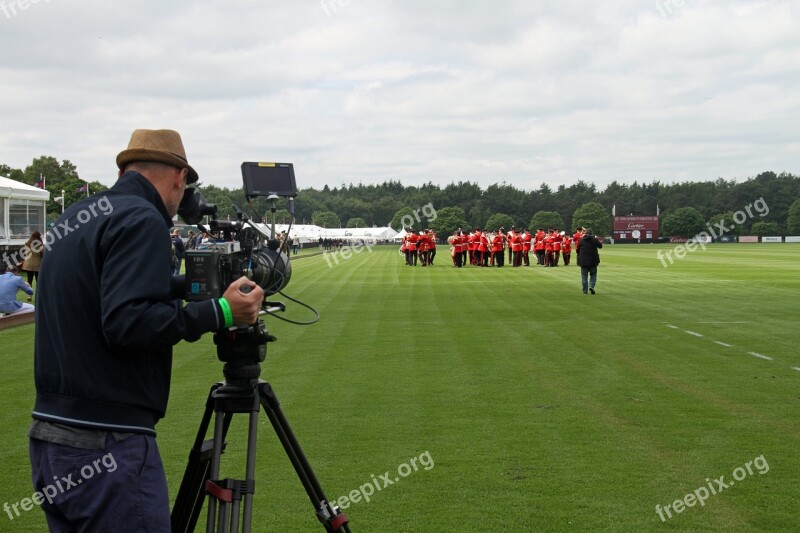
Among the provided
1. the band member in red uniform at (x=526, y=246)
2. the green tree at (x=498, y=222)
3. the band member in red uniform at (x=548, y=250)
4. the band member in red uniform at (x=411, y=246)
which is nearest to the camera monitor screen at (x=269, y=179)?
the band member in red uniform at (x=548, y=250)

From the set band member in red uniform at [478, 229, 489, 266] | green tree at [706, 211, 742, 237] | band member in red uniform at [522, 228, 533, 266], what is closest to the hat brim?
band member in red uniform at [478, 229, 489, 266]

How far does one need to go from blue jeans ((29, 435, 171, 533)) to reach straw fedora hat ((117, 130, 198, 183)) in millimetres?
1052

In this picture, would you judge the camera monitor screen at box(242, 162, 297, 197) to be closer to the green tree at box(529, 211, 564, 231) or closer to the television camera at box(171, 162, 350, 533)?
the television camera at box(171, 162, 350, 533)

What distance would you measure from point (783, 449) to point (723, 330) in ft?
31.0

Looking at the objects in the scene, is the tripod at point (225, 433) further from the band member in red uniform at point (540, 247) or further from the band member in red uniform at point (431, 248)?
the band member in red uniform at point (431, 248)

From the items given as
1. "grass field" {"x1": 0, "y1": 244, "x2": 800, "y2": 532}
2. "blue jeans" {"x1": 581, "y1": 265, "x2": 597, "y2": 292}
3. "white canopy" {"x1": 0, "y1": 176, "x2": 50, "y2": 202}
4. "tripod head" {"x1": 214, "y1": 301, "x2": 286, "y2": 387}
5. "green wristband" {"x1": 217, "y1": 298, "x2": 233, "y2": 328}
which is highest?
"white canopy" {"x1": 0, "y1": 176, "x2": 50, "y2": 202}

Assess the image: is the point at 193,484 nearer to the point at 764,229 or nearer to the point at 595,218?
the point at 764,229

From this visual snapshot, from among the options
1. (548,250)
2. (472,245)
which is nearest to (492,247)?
(472,245)

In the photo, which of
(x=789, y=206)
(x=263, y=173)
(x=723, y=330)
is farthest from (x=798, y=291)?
(x=789, y=206)

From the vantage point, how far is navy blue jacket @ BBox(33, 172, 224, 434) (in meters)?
3.15

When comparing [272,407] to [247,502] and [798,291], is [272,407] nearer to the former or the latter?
[247,502]

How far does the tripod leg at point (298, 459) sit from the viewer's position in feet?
13.6

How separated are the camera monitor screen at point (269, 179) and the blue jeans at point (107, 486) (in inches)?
64.4

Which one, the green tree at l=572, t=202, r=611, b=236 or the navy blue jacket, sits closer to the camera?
the navy blue jacket
